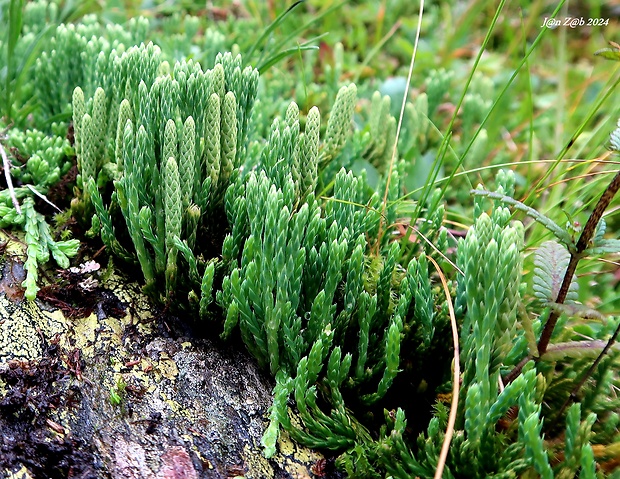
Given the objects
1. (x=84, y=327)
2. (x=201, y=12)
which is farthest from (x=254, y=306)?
(x=201, y=12)

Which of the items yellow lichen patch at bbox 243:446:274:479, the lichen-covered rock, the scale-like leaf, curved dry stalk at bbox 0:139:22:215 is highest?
the scale-like leaf

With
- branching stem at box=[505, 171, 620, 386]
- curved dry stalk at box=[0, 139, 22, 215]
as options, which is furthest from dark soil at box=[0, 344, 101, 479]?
branching stem at box=[505, 171, 620, 386]

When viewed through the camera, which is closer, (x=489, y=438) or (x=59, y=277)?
(x=489, y=438)

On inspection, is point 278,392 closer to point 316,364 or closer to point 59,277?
point 316,364

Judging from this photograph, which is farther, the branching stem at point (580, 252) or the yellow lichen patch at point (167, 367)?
the yellow lichen patch at point (167, 367)

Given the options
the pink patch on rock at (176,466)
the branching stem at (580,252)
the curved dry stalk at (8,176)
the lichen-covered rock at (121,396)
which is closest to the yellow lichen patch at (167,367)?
the lichen-covered rock at (121,396)

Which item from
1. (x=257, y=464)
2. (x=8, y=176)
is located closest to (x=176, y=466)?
(x=257, y=464)

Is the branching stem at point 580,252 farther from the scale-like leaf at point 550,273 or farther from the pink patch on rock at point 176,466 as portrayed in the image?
the pink patch on rock at point 176,466

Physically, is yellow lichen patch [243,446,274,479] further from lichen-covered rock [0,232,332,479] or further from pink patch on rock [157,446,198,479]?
pink patch on rock [157,446,198,479]
